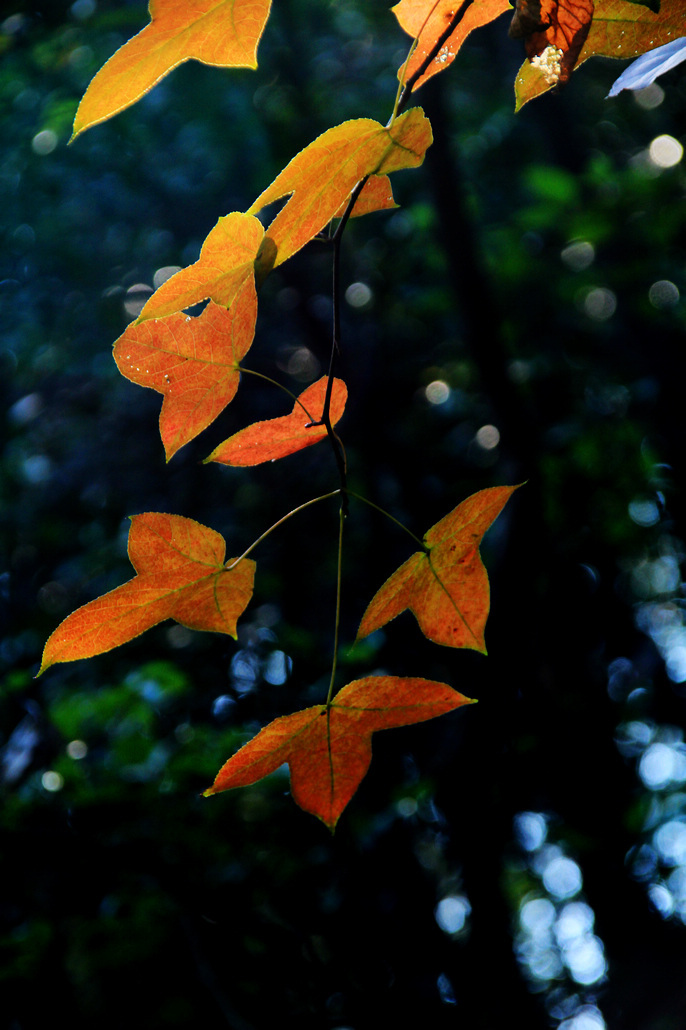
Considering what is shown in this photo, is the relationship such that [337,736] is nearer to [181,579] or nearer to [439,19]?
[181,579]

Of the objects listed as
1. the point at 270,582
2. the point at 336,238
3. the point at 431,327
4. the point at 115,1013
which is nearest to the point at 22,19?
the point at 431,327

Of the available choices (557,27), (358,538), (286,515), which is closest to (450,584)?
(286,515)

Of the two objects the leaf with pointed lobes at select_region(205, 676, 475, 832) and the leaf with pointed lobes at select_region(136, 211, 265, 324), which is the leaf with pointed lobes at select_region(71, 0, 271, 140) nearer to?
the leaf with pointed lobes at select_region(136, 211, 265, 324)

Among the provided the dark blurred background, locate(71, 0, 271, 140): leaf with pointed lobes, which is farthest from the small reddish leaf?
the dark blurred background

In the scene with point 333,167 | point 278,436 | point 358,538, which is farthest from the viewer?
point 358,538

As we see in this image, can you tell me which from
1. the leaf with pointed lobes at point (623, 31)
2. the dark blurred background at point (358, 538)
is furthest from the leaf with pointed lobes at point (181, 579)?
the dark blurred background at point (358, 538)

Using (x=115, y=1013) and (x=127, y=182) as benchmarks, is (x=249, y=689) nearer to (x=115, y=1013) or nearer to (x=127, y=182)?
(x=115, y=1013)
